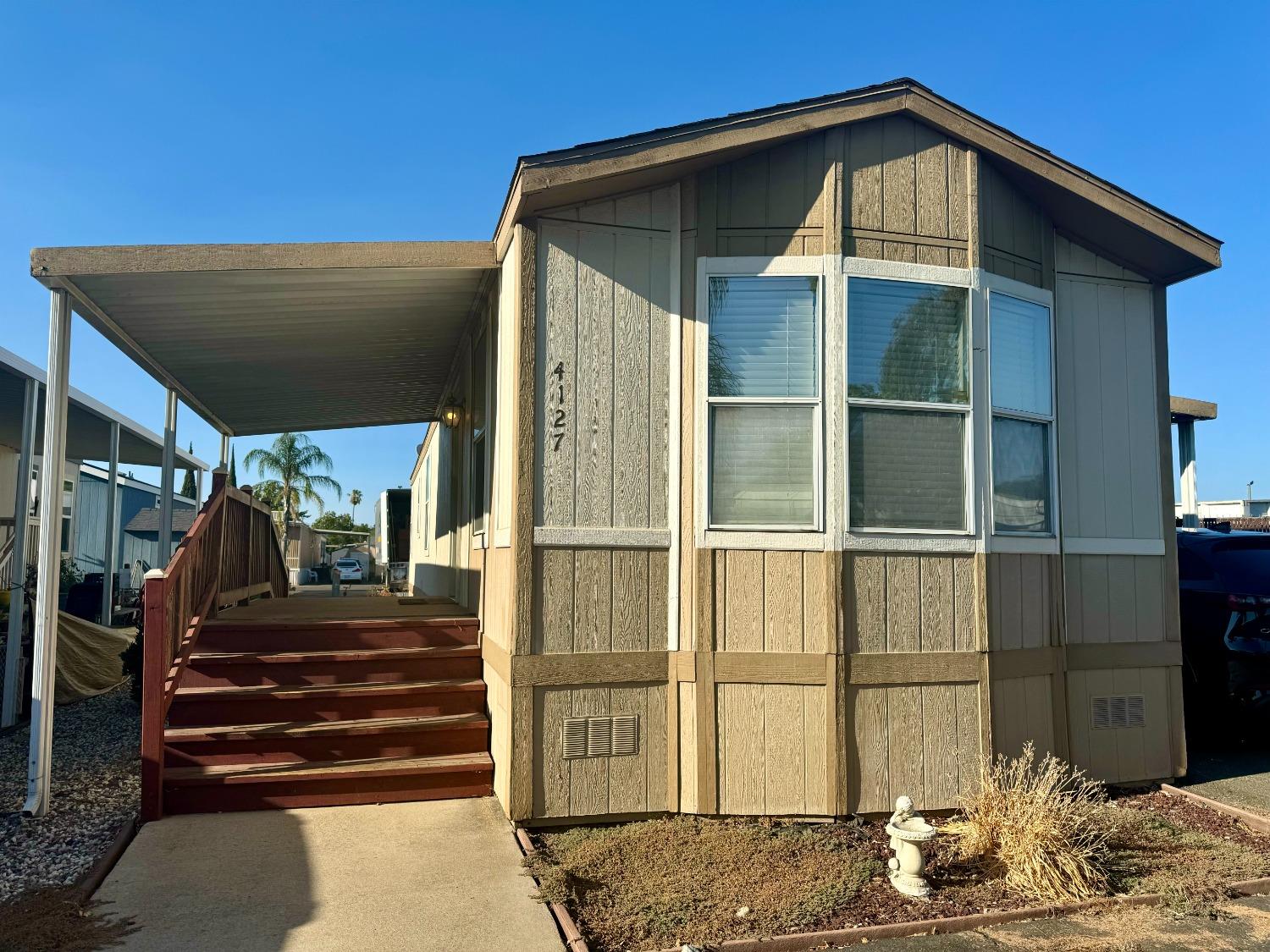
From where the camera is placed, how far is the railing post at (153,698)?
4.57 metres

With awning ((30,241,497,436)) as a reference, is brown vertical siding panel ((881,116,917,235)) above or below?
above

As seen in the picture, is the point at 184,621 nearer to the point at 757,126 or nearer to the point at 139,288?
the point at 139,288

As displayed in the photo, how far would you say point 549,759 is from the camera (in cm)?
451

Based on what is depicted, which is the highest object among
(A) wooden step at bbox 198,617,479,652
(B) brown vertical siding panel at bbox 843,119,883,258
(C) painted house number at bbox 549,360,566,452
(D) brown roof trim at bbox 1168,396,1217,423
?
(B) brown vertical siding panel at bbox 843,119,883,258

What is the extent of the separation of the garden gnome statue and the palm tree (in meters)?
36.5

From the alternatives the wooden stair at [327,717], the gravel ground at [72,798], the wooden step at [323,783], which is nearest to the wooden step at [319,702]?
the wooden stair at [327,717]

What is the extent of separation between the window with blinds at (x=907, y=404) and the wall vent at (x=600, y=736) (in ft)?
5.25

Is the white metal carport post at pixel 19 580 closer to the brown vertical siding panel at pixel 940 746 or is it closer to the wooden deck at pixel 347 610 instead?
the wooden deck at pixel 347 610

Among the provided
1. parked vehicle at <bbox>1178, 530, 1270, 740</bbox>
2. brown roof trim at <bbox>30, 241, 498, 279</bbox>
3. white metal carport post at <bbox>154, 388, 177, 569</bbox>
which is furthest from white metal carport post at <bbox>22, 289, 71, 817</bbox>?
parked vehicle at <bbox>1178, 530, 1270, 740</bbox>

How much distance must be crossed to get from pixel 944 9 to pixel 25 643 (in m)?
9.77

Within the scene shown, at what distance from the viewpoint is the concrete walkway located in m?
3.24

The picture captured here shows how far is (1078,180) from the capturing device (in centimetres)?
523

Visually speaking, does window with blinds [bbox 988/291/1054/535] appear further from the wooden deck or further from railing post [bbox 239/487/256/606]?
railing post [bbox 239/487/256/606]

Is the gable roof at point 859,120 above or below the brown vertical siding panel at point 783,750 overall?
above
